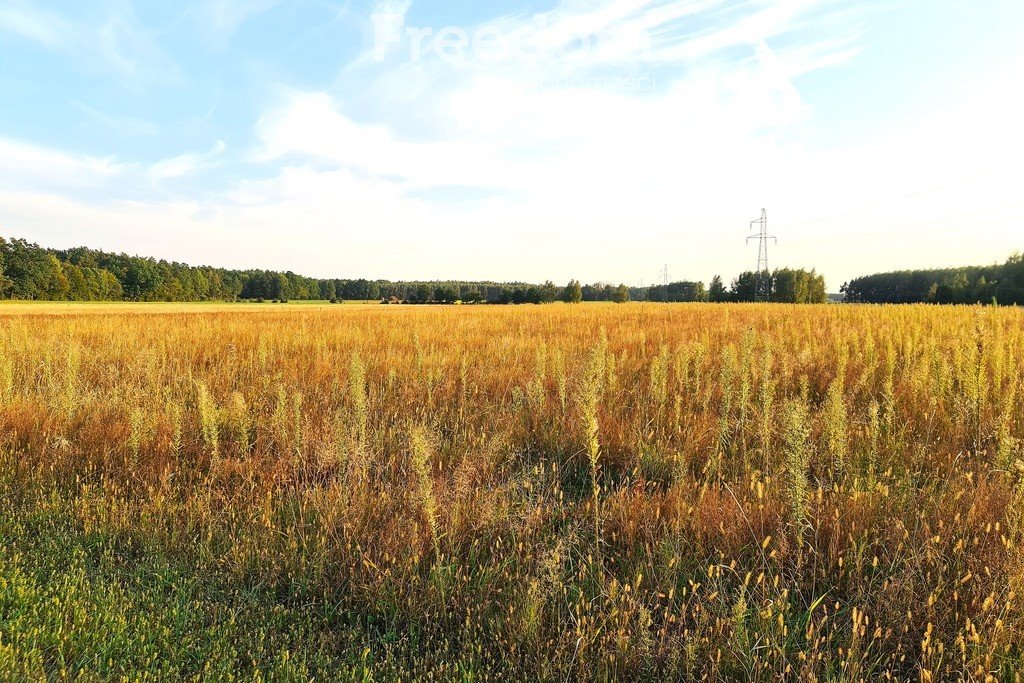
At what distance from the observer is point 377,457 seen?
3.60 metres

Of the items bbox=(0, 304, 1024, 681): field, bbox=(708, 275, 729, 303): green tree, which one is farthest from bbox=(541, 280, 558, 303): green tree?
bbox=(0, 304, 1024, 681): field

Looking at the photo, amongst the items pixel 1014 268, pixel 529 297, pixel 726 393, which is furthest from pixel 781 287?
pixel 726 393

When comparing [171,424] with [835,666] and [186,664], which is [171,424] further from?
[835,666]

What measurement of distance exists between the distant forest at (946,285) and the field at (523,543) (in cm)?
3845

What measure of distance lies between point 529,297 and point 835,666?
221 feet

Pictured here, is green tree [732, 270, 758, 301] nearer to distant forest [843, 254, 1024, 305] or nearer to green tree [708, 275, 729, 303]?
green tree [708, 275, 729, 303]

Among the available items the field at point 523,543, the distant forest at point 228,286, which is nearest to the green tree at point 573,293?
the distant forest at point 228,286

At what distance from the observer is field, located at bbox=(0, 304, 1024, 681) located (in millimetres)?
1814

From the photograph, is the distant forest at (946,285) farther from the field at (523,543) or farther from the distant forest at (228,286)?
the field at (523,543)

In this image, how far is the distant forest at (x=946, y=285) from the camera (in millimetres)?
49438

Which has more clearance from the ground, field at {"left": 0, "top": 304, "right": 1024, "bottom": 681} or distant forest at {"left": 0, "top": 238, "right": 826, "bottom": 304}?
distant forest at {"left": 0, "top": 238, "right": 826, "bottom": 304}

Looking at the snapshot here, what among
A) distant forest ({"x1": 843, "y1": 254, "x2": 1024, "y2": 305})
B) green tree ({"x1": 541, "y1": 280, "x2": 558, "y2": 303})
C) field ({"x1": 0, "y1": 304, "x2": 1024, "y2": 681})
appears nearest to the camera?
field ({"x1": 0, "y1": 304, "x2": 1024, "y2": 681})

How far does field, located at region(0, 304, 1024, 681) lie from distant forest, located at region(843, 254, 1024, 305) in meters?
38.4

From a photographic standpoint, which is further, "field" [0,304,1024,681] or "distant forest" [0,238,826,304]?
"distant forest" [0,238,826,304]
